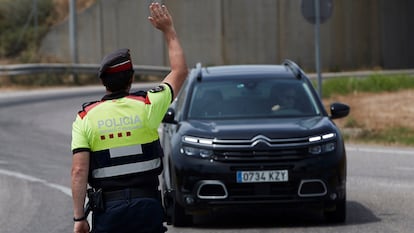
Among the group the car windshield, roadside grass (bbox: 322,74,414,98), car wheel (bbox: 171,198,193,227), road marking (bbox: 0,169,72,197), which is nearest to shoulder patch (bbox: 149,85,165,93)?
car wheel (bbox: 171,198,193,227)

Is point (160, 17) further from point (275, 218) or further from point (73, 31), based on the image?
point (73, 31)

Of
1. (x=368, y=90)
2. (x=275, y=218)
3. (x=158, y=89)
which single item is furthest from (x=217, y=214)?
(x=368, y=90)

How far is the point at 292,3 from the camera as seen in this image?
4781 cm

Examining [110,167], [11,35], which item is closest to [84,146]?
[110,167]

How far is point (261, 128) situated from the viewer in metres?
11.3

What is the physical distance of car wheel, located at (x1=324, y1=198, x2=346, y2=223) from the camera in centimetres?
1112

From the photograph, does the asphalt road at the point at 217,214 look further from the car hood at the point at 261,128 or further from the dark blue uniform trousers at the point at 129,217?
the dark blue uniform trousers at the point at 129,217

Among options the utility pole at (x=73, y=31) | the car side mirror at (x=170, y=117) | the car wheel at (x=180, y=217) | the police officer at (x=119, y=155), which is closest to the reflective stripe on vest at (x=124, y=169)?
the police officer at (x=119, y=155)

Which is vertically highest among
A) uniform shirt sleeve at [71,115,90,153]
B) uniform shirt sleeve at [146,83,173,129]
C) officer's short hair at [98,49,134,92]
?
officer's short hair at [98,49,134,92]

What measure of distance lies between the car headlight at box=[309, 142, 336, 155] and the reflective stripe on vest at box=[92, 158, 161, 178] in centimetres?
532

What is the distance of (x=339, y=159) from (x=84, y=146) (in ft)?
18.5

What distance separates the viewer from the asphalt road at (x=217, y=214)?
36.8 feet

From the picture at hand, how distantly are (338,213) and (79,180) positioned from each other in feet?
19.0

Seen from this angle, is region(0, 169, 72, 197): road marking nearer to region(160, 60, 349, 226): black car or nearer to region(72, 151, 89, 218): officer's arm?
region(160, 60, 349, 226): black car
